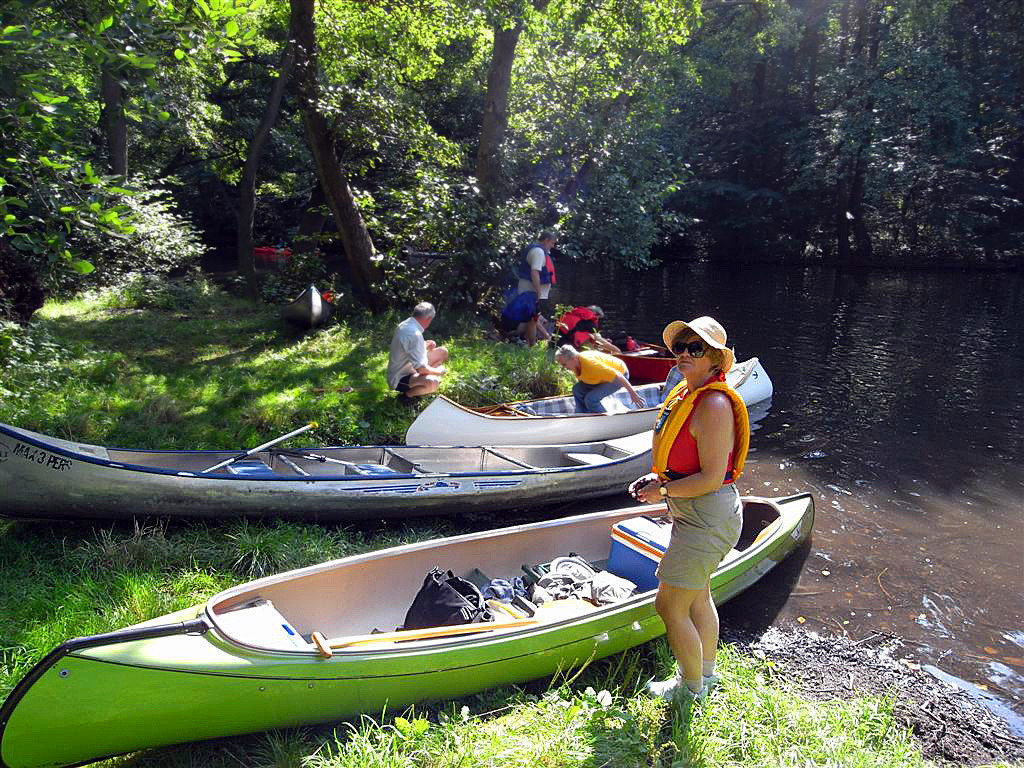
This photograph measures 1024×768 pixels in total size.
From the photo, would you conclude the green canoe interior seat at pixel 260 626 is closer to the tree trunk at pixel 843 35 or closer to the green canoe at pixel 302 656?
the green canoe at pixel 302 656

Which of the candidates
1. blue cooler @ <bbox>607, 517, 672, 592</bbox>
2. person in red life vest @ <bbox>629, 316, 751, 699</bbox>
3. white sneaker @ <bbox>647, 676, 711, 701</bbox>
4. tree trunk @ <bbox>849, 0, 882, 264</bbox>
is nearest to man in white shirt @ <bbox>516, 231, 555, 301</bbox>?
blue cooler @ <bbox>607, 517, 672, 592</bbox>

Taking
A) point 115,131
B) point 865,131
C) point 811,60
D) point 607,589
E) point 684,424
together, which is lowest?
point 607,589

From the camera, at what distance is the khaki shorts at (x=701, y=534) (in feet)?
12.2

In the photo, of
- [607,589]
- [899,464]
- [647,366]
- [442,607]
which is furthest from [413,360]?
[899,464]

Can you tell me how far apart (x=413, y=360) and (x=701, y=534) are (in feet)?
17.1

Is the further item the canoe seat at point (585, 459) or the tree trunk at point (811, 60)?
the tree trunk at point (811, 60)

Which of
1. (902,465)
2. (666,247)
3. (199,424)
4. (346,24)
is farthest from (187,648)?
(666,247)

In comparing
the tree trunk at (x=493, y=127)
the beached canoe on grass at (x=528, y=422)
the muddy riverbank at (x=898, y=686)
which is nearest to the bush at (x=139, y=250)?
the tree trunk at (x=493, y=127)

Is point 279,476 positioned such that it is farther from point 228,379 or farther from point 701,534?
point 228,379

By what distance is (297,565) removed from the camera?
18.5 feet

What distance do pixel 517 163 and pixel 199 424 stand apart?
8.54 meters

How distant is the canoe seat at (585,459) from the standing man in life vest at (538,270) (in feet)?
16.6

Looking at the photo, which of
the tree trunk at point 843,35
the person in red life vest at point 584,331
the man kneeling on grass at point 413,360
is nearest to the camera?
the man kneeling on grass at point 413,360

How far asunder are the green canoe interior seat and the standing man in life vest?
8.66 meters
